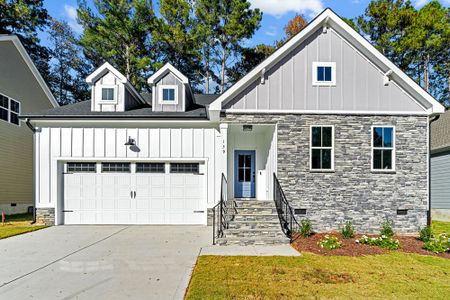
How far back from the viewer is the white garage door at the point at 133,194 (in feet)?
38.7

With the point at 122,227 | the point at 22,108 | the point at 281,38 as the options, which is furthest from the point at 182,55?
the point at 122,227

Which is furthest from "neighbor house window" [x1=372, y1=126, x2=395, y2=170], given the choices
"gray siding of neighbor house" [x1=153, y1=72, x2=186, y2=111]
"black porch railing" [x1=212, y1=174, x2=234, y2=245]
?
"gray siding of neighbor house" [x1=153, y1=72, x2=186, y2=111]

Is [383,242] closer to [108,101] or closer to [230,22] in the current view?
[108,101]

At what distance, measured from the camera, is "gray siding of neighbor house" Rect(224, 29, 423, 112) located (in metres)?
10.7

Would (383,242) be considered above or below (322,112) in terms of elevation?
below

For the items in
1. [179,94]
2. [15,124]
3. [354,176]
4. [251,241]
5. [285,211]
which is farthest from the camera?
[15,124]

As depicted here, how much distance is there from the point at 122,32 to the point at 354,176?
72.0ft

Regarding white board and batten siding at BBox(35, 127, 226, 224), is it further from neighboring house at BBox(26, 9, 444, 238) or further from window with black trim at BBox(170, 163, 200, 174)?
window with black trim at BBox(170, 163, 200, 174)

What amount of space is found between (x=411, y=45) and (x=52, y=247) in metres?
26.5

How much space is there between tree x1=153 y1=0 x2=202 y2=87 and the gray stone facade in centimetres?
1732

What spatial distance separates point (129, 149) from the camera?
11.7 metres

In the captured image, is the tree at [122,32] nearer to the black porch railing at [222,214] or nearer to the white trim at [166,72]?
the white trim at [166,72]

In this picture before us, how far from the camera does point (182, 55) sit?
25.5 meters

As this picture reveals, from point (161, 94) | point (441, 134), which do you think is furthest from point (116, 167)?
point (441, 134)
